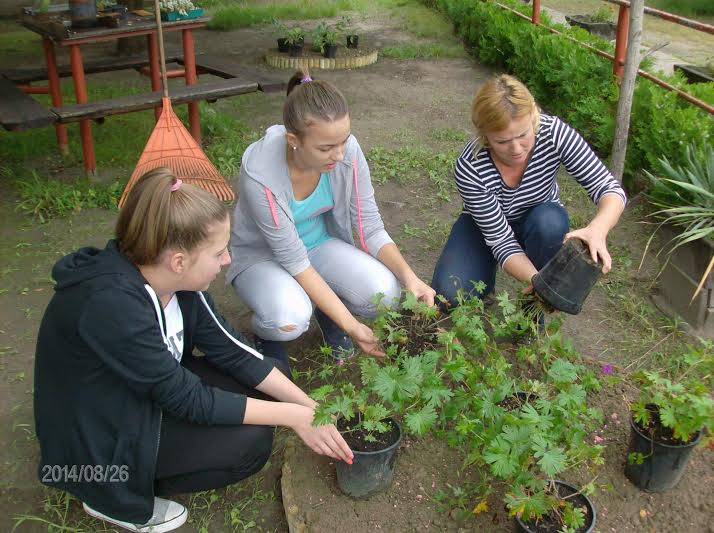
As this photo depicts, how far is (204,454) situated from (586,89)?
4167 mm

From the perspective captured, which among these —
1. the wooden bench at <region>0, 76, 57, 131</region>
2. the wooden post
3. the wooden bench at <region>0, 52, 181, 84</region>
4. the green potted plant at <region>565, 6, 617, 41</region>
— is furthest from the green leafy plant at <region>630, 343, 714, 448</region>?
the green potted plant at <region>565, 6, 617, 41</region>

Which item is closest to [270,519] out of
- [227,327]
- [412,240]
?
[227,327]

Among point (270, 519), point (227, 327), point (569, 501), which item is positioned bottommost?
point (270, 519)

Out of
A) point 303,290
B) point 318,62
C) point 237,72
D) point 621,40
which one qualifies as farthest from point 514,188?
point 318,62

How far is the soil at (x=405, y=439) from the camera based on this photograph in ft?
7.11

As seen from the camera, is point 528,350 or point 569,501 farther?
point 528,350

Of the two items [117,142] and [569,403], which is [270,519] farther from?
[117,142]

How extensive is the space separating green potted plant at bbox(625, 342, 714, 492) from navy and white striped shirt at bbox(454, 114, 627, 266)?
0.84 metres

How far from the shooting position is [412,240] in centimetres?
406

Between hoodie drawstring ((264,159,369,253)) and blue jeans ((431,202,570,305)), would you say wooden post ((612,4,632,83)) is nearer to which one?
blue jeans ((431,202,570,305))

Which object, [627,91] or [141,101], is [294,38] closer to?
[141,101]

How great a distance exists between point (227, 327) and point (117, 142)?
11.6 feet

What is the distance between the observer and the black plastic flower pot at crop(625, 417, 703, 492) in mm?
2111

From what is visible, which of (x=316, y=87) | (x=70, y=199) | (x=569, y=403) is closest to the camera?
(x=569, y=403)
